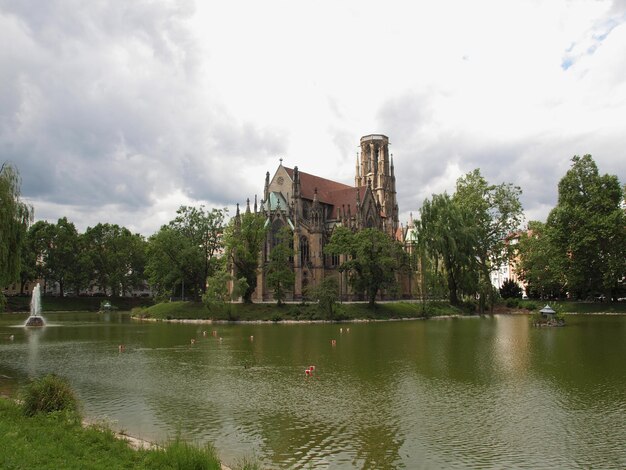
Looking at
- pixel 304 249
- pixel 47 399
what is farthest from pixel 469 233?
pixel 47 399

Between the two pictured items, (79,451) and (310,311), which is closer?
(79,451)

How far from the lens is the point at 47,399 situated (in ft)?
45.2

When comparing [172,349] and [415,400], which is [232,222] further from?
[415,400]

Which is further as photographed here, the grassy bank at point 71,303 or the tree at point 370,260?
the grassy bank at point 71,303

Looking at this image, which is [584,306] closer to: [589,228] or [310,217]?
[589,228]

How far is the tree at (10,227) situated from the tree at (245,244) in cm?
3716

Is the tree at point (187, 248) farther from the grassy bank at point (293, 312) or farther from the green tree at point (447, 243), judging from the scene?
the green tree at point (447, 243)

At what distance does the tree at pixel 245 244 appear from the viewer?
6631 cm

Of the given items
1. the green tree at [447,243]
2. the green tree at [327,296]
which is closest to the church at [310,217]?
the green tree at [327,296]

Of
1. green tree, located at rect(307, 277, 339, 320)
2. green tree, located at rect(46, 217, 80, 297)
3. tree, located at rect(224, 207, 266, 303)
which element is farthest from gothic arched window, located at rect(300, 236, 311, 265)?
green tree, located at rect(46, 217, 80, 297)

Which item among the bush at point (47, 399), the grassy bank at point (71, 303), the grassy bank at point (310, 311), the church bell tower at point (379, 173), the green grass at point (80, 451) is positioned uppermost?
the church bell tower at point (379, 173)

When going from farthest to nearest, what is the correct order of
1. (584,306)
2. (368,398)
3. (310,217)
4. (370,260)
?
(310,217) → (584,306) → (370,260) → (368,398)

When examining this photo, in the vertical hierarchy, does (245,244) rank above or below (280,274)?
above

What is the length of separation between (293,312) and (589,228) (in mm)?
36878
